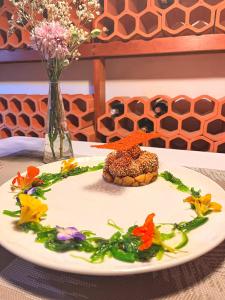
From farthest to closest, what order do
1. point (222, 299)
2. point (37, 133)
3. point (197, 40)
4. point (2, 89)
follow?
point (2, 89) → point (37, 133) → point (197, 40) → point (222, 299)

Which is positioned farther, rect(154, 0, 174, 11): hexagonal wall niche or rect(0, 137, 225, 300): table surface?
rect(154, 0, 174, 11): hexagonal wall niche

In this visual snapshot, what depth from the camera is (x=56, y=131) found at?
0.91 m

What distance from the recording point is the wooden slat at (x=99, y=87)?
1608 millimetres

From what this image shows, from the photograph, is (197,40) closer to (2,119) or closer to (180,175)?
(180,175)

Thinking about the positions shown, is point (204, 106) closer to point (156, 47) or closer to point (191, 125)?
point (191, 125)

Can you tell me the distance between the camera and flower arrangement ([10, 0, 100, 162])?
2.54 ft

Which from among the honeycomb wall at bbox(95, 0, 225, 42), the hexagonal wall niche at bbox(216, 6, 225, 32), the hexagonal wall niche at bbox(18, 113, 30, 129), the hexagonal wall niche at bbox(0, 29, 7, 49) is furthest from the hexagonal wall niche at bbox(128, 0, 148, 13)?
the hexagonal wall niche at bbox(18, 113, 30, 129)

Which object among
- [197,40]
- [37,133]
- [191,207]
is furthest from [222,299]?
[37,133]

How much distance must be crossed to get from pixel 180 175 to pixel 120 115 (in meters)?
0.95

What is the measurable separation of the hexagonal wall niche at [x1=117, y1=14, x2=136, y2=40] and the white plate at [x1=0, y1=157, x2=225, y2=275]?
968 millimetres

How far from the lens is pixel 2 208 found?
0.52 meters

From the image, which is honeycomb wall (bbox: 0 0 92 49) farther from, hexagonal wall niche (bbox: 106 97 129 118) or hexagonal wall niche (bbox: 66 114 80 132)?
hexagonal wall niche (bbox: 106 97 129 118)

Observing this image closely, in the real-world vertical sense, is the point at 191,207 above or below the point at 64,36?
below

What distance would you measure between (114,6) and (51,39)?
90cm
